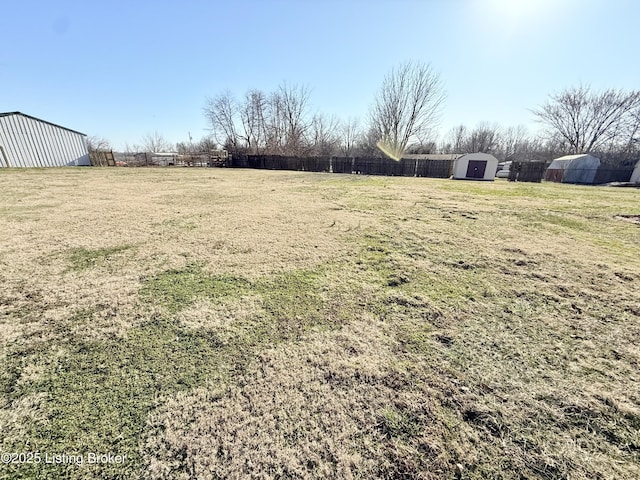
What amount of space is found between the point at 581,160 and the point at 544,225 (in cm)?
2799

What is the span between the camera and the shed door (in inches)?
897

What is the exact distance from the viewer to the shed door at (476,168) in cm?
2278

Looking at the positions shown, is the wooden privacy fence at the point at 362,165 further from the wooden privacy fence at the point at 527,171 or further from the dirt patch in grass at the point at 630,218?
the dirt patch in grass at the point at 630,218

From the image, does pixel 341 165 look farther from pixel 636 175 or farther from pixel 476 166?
pixel 636 175

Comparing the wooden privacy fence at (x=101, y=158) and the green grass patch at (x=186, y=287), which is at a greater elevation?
the wooden privacy fence at (x=101, y=158)

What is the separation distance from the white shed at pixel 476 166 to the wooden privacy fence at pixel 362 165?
34.0 inches

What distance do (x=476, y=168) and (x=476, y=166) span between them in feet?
0.59

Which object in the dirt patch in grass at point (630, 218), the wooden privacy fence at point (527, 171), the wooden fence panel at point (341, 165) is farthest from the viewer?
the wooden fence panel at point (341, 165)

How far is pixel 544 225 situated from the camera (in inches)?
213

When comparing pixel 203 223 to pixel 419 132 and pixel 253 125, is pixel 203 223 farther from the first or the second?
pixel 253 125

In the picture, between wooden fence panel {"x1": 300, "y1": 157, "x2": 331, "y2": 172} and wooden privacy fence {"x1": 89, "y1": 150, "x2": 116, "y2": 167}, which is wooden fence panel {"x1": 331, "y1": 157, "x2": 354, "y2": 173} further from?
wooden privacy fence {"x1": 89, "y1": 150, "x2": 116, "y2": 167}

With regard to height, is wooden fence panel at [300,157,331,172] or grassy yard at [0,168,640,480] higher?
wooden fence panel at [300,157,331,172]

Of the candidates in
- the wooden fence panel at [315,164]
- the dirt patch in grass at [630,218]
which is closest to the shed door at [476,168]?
the wooden fence panel at [315,164]

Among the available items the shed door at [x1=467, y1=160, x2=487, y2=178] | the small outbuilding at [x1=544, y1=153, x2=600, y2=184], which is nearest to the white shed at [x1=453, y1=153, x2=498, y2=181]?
the shed door at [x1=467, y1=160, x2=487, y2=178]
